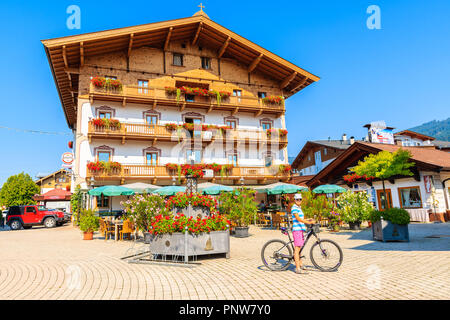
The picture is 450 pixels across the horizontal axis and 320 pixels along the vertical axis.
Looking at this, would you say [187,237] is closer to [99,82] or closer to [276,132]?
[99,82]

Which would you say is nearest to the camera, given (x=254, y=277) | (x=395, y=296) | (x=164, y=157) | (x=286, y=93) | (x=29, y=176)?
(x=395, y=296)

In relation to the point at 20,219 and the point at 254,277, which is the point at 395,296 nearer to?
the point at 254,277

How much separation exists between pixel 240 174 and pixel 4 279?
20128mm

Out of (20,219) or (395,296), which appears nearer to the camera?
(395,296)

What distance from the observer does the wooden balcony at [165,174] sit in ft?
72.6

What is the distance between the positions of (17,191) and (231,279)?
58.4 meters

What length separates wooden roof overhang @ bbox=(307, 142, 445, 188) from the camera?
65.1ft

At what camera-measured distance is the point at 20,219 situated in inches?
912

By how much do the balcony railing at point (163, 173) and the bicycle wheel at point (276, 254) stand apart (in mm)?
17627

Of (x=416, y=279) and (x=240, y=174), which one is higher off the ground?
(x=240, y=174)

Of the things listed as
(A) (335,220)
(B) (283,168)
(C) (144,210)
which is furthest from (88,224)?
(B) (283,168)

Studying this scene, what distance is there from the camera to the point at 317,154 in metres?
36.7

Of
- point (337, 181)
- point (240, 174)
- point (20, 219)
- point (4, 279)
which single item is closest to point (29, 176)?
point (20, 219)

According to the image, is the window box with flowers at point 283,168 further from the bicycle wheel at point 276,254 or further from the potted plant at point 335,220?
the bicycle wheel at point 276,254
